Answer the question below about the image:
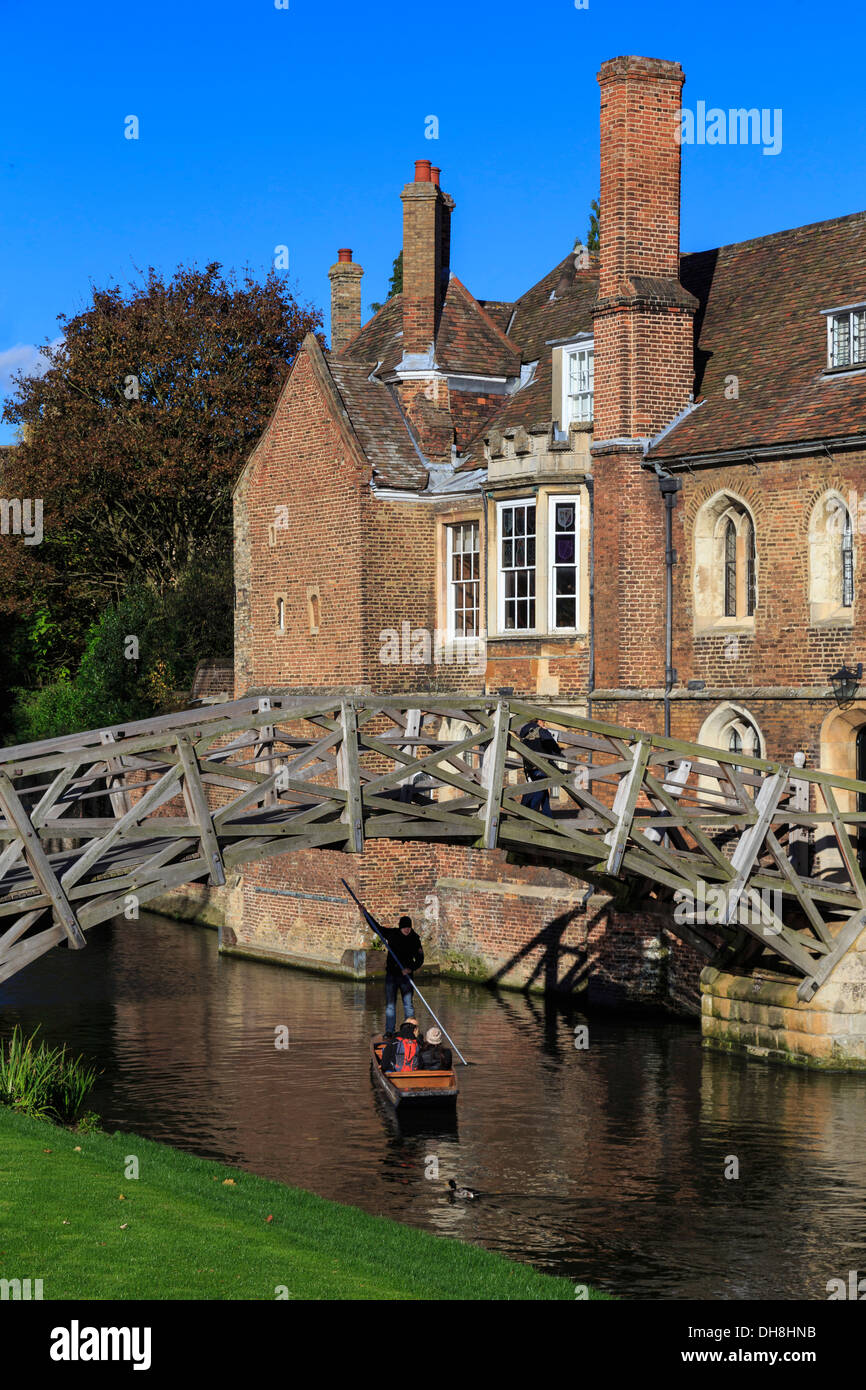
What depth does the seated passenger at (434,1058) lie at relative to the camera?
67.8 feet

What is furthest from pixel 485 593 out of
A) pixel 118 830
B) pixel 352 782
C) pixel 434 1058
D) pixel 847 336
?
pixel 118 830

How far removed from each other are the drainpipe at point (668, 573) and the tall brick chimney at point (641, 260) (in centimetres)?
123

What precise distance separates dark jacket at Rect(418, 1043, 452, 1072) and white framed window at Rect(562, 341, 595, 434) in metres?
14.0

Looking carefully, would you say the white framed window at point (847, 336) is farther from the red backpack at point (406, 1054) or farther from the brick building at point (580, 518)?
the red backpack at point (406, 1054)

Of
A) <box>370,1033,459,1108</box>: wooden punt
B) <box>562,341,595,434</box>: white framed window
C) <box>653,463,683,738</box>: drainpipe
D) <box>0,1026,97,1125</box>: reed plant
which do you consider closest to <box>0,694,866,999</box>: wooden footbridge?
<box>0,1026,97,1125</box>: reed plant

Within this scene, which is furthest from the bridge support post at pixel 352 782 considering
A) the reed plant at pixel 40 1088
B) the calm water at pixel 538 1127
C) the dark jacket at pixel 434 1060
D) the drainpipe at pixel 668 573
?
the drainpipe at pixel 668 573

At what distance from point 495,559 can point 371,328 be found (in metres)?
9.23

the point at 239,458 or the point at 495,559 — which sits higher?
the point at 239,458

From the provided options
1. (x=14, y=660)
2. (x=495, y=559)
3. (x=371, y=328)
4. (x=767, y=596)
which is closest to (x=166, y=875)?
(x=767, y=596)

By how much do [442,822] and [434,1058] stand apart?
116 inches

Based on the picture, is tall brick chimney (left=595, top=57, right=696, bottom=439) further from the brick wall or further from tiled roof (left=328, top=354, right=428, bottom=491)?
the brick wall

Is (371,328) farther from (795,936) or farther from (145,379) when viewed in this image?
(795,936)

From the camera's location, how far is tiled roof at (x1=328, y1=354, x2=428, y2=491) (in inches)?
1310

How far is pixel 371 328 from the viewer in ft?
125
